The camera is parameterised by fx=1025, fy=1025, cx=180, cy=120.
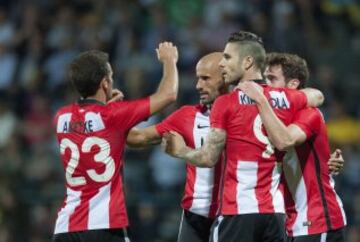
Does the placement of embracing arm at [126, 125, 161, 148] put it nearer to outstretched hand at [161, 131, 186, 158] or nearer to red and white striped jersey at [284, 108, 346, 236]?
outstretched hand at [161, 131, 186, 158]

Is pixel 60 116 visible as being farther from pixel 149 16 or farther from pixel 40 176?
pixel 149 16

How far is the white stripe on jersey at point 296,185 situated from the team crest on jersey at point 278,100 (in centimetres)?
40

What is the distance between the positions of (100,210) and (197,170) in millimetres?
936

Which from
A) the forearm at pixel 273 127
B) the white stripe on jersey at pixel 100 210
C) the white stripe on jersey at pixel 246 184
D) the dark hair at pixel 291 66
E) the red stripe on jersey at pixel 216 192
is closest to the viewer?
the forearm at pixel 273 127

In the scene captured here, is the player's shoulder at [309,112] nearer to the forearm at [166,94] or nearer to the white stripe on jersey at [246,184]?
the white stripe on jersey at [246,184]

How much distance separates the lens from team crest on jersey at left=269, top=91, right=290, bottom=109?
21.2ft

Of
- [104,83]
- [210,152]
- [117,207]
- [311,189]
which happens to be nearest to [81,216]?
[117,207]

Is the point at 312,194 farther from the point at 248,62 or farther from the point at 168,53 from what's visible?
the point at 168,53

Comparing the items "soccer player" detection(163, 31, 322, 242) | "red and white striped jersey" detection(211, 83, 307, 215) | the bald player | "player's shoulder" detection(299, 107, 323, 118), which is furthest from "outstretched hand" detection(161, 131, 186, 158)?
"player's shoulder" detection(299, 107, 323, 118)

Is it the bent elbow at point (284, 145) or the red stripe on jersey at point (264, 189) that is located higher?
the bent elbow at point (284, 145)

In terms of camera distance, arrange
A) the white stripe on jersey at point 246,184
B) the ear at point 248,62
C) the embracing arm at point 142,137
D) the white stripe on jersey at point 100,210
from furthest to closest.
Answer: the embracing arm at point 142,137, the white stripe on jersey at point 100,210, the ear at point 248,62, the white stripe on jersey at point 246,184

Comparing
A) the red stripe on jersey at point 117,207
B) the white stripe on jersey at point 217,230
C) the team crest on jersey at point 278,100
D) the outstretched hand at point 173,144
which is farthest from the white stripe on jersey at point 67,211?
the team crest on jersey at point 278,100

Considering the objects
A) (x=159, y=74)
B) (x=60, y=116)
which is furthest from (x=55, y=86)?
(x=60, y=116)

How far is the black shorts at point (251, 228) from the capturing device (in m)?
6.37
